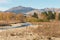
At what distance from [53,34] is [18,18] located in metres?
34.2

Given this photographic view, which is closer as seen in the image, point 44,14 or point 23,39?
point 23,39

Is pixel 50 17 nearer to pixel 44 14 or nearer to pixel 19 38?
pixel 44 14

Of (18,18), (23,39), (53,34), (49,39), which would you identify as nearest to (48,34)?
(53,34)

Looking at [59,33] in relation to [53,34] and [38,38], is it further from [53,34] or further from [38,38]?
[38,38]

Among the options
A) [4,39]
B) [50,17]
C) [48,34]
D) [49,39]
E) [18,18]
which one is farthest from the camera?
[50,17]

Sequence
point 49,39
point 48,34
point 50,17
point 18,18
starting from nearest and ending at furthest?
point 49,39 → point 48,34 → point 18,18 → point 50,17

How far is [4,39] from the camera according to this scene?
1341 cm

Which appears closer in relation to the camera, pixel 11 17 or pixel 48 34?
pixel 48 34

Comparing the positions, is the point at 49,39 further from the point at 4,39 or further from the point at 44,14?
the point at 44,14

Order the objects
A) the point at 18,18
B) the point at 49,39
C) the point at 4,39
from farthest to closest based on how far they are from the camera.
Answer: the point at 18,18
the point at 49,39
the point at 4,39

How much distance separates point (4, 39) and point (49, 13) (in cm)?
4612

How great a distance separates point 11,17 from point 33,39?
3826cm

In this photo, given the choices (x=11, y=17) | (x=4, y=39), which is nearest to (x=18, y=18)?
(x=11, y=17)

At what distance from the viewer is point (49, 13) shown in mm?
58750
